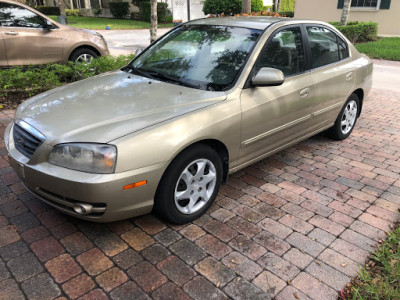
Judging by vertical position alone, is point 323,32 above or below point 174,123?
above

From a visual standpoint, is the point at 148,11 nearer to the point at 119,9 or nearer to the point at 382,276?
the point at 119,9

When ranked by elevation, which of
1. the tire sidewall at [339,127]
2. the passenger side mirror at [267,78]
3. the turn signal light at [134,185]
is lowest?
the tire sidewall at [339,127]

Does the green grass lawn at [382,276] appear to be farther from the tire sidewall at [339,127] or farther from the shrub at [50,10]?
the shrub at [50,10]

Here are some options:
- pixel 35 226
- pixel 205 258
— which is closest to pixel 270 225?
pixel 205 258

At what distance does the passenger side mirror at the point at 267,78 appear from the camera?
3279 millimetres

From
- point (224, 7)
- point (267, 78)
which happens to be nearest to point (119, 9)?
point (224, 7)

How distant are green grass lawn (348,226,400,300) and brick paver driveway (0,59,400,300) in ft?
0.31

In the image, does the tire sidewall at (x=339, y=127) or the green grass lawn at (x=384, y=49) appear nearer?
the tire sidewall at (x=339, y=127)

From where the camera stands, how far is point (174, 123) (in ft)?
9.27

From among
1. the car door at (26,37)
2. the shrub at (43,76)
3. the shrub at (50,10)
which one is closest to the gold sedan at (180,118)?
the shrub at (43,76)

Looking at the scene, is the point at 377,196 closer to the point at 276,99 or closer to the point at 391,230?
the point at 391,230

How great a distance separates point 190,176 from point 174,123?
0.49 meters

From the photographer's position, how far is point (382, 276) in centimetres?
264

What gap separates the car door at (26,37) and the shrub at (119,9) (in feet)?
82.1
